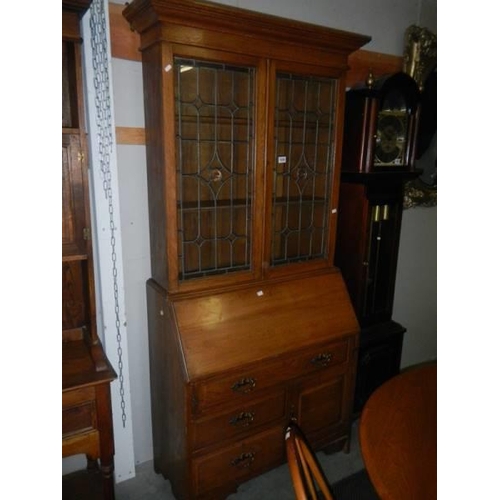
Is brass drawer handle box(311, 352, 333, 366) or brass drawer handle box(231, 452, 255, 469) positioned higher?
brass drawer handle box(311, 352, 333, 366)

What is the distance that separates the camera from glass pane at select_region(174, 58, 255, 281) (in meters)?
1.62

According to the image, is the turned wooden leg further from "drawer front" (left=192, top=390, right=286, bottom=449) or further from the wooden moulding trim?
the wooden moulding trim

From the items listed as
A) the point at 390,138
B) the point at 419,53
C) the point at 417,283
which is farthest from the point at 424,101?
the point at 417,283

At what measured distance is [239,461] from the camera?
70.7 inches

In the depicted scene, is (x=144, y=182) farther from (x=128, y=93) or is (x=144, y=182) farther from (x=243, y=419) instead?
(x=243, y=419)

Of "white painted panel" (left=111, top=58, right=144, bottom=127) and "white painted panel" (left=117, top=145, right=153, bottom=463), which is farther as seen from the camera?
"white painted panel" (left=117, top=145, right=153, bottom=463)

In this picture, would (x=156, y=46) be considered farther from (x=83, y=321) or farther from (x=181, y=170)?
(x=83, y=321)

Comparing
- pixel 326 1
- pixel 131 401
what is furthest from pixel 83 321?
pixel 326 1

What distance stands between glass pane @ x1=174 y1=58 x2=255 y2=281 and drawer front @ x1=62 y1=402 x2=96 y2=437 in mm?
593

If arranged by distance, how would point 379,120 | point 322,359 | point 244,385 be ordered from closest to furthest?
point 244,385 < point 322,359 < point 379,120

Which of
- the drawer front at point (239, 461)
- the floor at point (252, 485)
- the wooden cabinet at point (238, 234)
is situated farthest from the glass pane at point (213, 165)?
the floor at point (252, 485)

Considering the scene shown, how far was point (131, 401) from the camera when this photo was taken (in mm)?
2018

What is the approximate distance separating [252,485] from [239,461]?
319 millimetres

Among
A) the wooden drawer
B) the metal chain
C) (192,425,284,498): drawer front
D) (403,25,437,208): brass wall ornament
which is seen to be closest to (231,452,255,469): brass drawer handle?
(192,425,284,498): drawer front
